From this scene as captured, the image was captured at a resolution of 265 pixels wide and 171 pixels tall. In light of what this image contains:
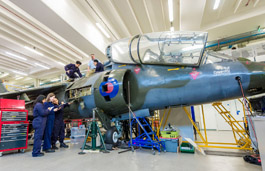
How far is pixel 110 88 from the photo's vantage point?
418 cm

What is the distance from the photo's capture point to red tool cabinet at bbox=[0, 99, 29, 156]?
4078mm

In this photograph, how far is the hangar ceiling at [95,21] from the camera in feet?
24.0

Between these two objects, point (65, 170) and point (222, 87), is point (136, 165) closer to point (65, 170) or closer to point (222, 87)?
point (65, 170)

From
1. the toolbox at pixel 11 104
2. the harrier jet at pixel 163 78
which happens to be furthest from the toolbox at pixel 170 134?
the toolbox at pixel 11 104

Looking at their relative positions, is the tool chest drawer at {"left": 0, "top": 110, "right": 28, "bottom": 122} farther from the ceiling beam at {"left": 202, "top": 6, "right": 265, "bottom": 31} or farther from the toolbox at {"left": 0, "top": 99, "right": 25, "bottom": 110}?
the ceiling beam at {"left": 202, "top": 6, "right": 265, "bottom": 31}

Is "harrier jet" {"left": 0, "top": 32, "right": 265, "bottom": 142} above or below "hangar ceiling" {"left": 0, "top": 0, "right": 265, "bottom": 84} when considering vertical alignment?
below

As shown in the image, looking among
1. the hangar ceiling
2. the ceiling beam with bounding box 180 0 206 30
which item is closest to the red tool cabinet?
the hangar ceiling

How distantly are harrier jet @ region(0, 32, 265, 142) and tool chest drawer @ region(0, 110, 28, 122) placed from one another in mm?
1695

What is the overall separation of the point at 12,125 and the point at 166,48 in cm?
503

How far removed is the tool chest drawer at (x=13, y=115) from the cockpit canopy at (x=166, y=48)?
3725 mm

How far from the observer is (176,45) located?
12.2ft

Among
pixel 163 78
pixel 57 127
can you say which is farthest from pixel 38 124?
pixel 163 78

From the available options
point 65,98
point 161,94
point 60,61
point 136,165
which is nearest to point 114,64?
point 161,94

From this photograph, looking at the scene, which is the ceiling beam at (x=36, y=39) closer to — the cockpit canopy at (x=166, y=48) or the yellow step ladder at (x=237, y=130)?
the cockpit canopy at (x=166, y=48)
